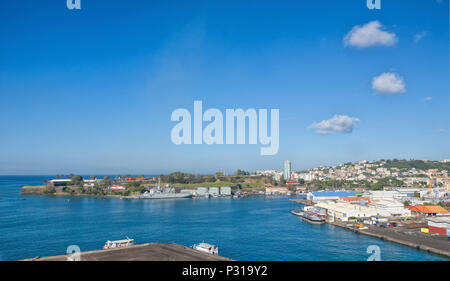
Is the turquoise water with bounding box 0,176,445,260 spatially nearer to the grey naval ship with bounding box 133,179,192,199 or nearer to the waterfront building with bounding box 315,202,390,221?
the waterfront building with bounding box 315,202,390,221

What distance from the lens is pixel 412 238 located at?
7195mm

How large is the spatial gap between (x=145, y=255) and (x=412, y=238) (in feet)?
20.4

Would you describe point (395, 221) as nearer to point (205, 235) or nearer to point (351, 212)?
point (351, 212)

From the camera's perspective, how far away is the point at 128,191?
20.4 m

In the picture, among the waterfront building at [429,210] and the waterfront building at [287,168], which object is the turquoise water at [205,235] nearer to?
the waterfront building at [429,210]

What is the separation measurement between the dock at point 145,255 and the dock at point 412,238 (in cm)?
467

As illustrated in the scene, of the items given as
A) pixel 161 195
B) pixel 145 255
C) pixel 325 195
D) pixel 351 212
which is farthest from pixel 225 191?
pixel 145 255

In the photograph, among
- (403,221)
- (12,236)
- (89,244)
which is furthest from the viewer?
(403,221)

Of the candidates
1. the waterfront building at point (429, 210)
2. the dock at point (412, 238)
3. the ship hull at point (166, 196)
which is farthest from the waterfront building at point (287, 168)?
the dock at point (412, 238)

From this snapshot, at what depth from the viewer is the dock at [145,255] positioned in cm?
411
